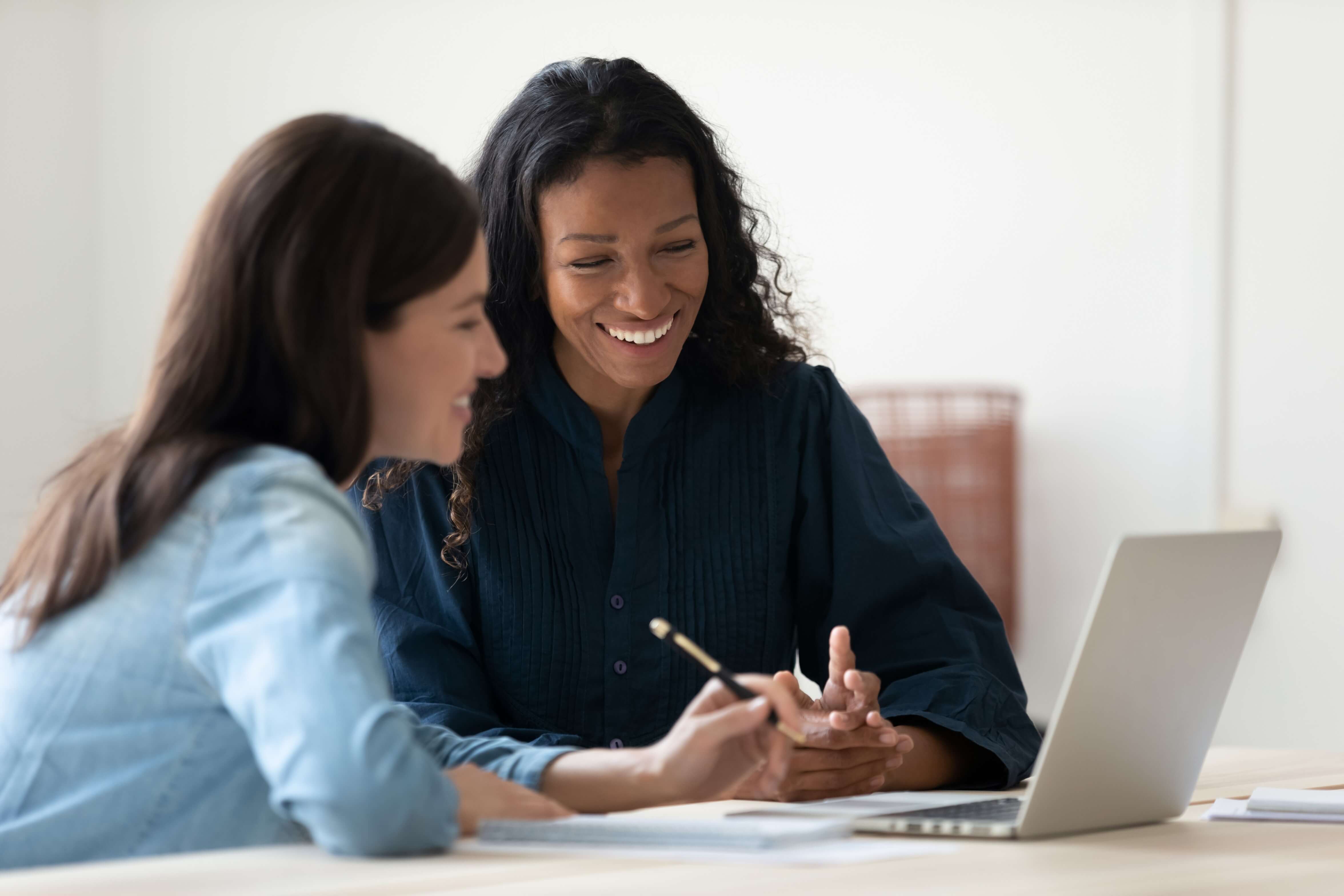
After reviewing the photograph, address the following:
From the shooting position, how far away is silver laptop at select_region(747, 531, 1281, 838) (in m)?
0.99

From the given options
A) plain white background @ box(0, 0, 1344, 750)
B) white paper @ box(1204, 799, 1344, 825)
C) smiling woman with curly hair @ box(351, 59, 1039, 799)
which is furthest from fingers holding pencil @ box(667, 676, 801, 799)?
plain white background @ box(0, 0, 1344, 750)

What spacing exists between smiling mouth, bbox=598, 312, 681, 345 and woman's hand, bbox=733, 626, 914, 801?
45 centimetres

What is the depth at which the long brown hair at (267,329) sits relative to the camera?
96 centimetres

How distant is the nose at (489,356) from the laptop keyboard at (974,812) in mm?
460

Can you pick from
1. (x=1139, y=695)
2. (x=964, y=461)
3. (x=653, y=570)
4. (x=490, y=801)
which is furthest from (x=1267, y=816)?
(x=964, y=461)

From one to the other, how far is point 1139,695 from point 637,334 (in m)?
0.79

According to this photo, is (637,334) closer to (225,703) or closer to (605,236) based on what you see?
(605,236)

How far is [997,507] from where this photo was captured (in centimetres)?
326

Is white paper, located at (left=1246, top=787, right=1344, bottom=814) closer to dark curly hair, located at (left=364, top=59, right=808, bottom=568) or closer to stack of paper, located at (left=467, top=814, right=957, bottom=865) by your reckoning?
stack of paper, located at (left=467, top=814, right=957, bottom=865)

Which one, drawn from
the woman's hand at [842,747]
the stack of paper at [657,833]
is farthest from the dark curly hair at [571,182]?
the stack of paper at [657,833]

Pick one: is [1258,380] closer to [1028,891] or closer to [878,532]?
[878,532]

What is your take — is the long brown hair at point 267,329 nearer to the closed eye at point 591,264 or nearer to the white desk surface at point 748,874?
the white desk surface at point 748,874

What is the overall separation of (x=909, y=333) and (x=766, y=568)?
75.9 inches

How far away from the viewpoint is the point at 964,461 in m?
3.25
